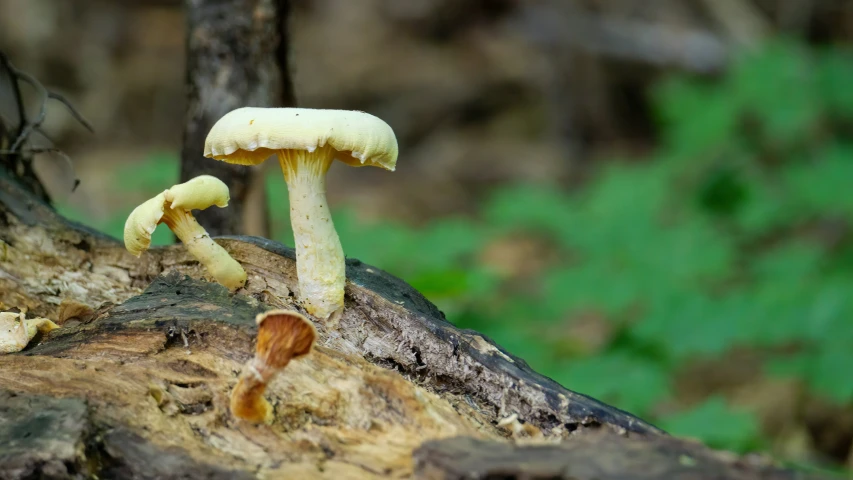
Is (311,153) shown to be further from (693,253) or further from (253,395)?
(693,253)

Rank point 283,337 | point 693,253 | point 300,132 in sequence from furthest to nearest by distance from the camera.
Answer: point 693,253 < point 300,132 < point 283,337

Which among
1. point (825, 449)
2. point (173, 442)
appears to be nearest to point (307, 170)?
point (173, 442)

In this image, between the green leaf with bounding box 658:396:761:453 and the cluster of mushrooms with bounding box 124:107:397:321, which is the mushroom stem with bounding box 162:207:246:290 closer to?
the cluster of mushrooms with bounding box 124:107:397:321

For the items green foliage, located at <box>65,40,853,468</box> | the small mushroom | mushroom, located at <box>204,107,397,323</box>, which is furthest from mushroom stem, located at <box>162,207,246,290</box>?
green foliage, located at <box>65,40,853,468</box>

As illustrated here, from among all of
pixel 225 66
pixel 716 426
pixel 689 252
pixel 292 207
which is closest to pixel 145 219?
pixel 292 207

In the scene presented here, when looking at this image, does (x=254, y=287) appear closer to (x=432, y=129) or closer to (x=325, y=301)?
(x=325, y=301)

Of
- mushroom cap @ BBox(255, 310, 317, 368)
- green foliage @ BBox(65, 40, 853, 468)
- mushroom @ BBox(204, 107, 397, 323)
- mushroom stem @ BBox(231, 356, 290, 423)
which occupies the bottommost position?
mushroom stem @ BBox(231, 356, 290, 423)

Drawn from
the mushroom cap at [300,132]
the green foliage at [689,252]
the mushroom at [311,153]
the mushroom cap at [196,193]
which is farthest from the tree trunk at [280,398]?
the green foliage at [689,252]

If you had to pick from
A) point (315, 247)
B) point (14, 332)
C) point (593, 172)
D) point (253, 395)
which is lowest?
point (14, 332)
